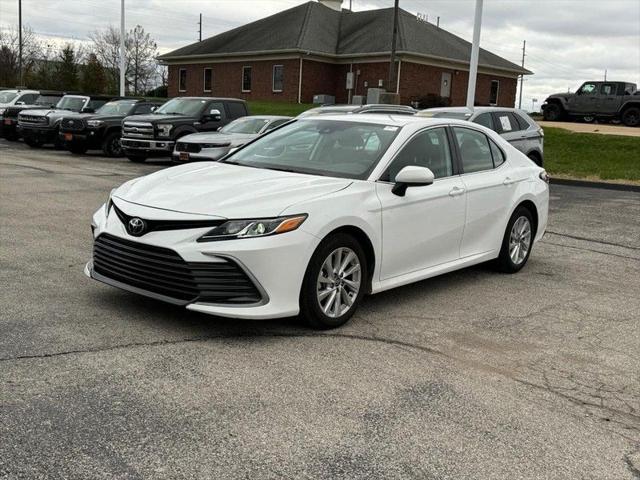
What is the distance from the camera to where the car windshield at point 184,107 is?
63.6 feet

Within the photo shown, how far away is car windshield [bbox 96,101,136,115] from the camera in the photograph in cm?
2142

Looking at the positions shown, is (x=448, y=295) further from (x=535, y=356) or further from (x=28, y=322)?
(x=28, y=322)

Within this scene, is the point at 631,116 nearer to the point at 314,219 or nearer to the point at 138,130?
the point at 138,130

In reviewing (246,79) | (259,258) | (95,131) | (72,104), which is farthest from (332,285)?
(246,79)

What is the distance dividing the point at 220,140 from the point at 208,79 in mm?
34588

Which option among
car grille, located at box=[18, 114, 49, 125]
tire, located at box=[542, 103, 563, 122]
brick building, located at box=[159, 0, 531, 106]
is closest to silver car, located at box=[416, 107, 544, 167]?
car grille, located at box=[18, 114, 49, 125]

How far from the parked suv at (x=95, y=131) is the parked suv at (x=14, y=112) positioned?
486 cm

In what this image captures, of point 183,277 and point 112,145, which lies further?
point 112,145

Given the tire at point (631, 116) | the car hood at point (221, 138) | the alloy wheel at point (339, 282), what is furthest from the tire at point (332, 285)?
the tire at point (631, 116)

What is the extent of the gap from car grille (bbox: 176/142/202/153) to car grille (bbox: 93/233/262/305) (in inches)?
461

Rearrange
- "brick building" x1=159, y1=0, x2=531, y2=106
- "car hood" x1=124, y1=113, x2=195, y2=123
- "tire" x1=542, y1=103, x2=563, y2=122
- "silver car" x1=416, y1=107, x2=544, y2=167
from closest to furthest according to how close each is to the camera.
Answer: "silver car" x1=416, y1=107, x2=544, y2=167
"car hood" x1=124, y1=113, x2=195, y2=123
"tire" x1=542, y1=103, x2=563, y2=122
"brick building" x1=159, y1=0, x2=531, y2=106

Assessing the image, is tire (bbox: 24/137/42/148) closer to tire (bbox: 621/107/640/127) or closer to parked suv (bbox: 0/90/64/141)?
parked suv (bbox: 0/90/64/141)

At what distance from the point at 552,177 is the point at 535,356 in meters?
13.7

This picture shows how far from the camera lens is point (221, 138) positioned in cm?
1673
